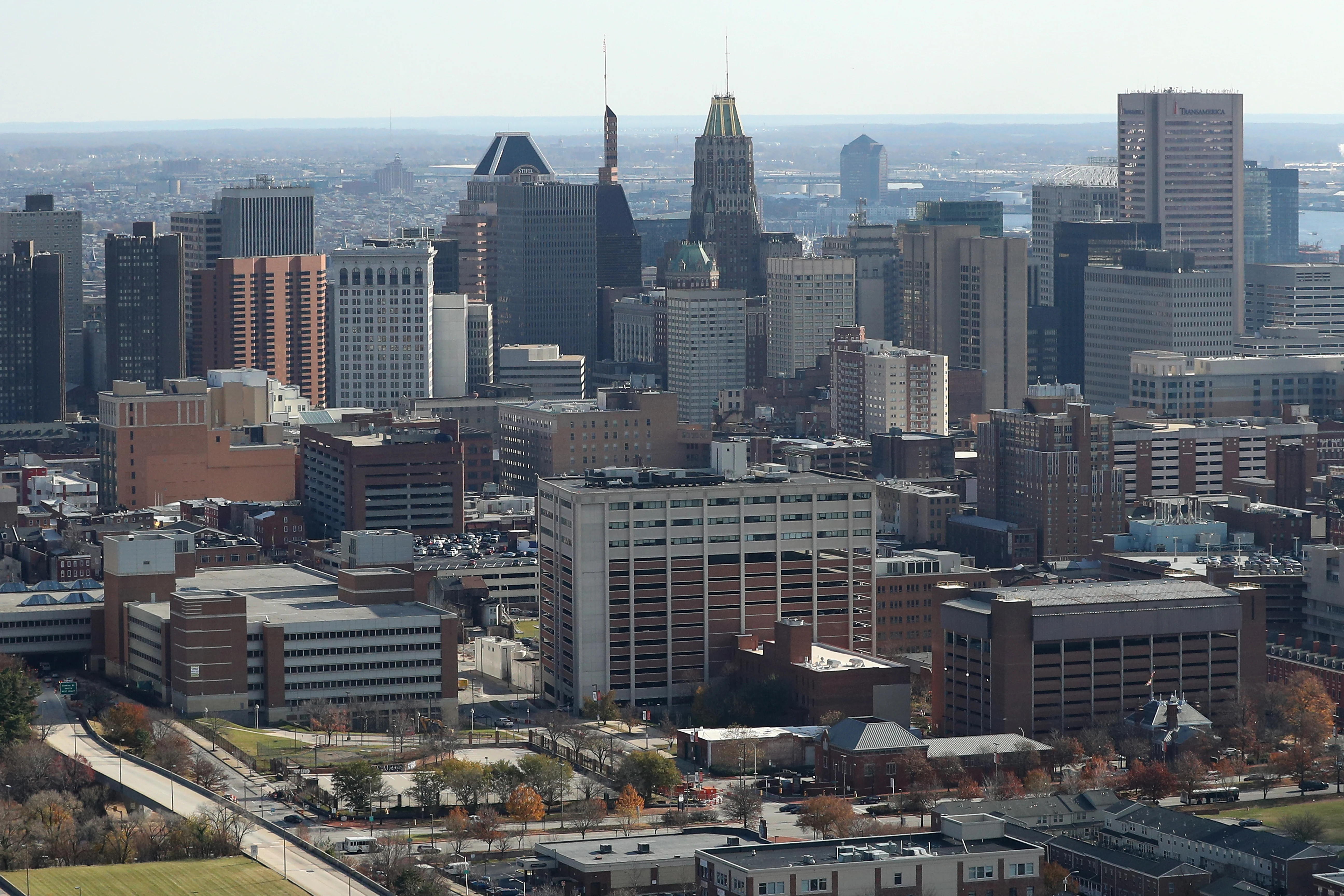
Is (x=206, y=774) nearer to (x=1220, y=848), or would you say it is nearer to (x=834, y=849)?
(x=834, y=849)

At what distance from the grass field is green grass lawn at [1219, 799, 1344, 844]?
2973cm

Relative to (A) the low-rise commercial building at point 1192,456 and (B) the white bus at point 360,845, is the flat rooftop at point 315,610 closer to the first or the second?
(B) the white bus at point 360,845

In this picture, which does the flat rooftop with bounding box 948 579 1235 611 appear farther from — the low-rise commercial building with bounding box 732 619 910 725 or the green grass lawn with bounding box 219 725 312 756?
the green grass lawn with bounding box 219 725 312 756

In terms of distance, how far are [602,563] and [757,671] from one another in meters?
6.79

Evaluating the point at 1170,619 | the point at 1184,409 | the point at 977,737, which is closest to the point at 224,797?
the point at 977,737

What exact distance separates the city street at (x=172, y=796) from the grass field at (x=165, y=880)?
28.1 inches

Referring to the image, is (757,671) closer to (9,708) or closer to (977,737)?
(977,737)

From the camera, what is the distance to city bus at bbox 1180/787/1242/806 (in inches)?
3856

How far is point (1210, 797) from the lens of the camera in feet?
323

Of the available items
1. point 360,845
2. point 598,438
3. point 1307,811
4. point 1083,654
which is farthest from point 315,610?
point 598,438

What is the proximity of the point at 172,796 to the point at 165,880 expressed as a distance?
36.6ft

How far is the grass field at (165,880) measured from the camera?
82.1m

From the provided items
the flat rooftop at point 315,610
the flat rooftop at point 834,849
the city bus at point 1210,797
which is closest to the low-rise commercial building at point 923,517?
the flat rooftop at point 315,610

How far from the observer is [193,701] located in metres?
111
